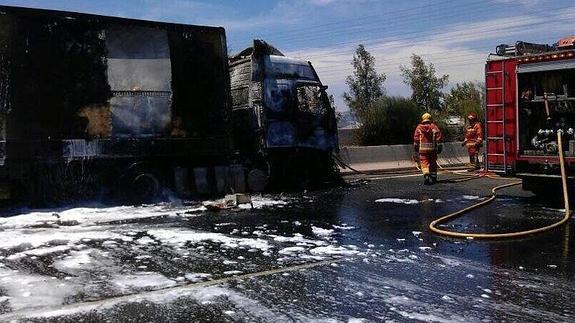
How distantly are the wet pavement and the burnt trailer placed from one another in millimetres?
899

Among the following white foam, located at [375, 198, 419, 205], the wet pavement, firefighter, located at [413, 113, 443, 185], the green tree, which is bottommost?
the wet pavement

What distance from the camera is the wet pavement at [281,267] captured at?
4355mm

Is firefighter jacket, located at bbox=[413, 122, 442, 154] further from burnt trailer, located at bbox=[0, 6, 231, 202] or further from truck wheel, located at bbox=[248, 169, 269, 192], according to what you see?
burnt trailer, located at bbox=[0, 6, 231, 202]

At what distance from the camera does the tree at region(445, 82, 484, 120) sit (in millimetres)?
33344

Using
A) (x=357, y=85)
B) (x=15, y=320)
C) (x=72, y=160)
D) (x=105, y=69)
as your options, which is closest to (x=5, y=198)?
(x=72, y=160)

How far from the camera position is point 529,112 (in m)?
10.6

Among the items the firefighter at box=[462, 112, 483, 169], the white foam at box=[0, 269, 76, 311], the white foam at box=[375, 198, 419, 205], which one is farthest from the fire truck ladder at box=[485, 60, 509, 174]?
the white foam at box=[0, 269, 76, 311]

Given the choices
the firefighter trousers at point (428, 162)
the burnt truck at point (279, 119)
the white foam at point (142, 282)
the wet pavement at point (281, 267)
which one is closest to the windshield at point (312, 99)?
the burnt truck at point (279, 119)

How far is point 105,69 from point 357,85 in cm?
3506

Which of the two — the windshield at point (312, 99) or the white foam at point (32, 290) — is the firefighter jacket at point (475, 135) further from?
the white foam at point (32, 290)

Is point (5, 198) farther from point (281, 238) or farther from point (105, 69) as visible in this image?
point (281, 238)

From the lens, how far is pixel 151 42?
35.2 feet

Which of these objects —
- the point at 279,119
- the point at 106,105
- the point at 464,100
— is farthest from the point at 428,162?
the point at 464,100

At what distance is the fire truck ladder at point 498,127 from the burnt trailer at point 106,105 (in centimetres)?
501
